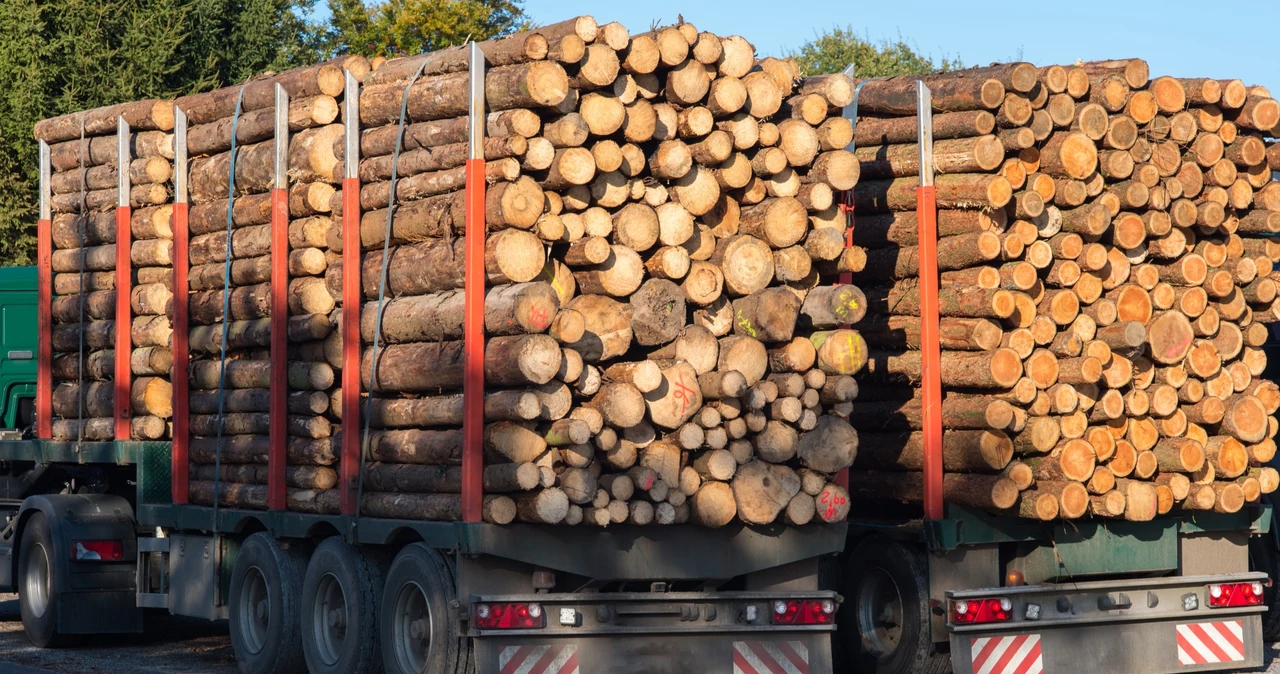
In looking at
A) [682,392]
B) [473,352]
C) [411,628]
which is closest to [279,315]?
[411,628]

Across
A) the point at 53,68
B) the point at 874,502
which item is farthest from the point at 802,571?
the point at 53,68

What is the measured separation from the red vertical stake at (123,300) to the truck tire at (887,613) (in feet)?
19.4

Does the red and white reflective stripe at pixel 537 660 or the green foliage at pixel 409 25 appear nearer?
the red and white reflective stripe at pixel 537 660

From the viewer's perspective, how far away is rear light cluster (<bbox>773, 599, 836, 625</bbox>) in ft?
33.3

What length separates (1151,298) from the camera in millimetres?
11547

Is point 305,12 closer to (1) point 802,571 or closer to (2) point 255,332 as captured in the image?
(2) point 255,332

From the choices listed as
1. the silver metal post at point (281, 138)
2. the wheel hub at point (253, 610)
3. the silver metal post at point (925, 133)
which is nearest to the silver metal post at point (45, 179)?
the silver metal post at point (281, 138)

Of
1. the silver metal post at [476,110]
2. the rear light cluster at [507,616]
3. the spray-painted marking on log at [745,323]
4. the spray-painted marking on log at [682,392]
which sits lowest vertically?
the rear light cluster at [507,616]

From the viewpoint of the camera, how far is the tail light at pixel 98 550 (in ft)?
46.0

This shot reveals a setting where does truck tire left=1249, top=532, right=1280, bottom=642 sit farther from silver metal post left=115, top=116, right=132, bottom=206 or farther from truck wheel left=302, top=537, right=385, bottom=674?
silver metal post left=115, top=116, right=132, bottom=206

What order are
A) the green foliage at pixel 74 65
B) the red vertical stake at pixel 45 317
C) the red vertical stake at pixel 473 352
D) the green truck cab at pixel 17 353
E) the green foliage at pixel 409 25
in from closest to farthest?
the red vertical stake at pixel 473 352 → the red vertical stake at pixel 45 317 → the green truck cab at pixel 17 353 → the green foliage at pixel 74 65 → the green foliage at pixel 409 25

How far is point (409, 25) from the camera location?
42031 mm

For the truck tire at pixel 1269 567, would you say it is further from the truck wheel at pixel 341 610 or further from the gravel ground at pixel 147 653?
the truck wheel at pixel 341 610

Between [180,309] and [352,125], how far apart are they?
2.89m
